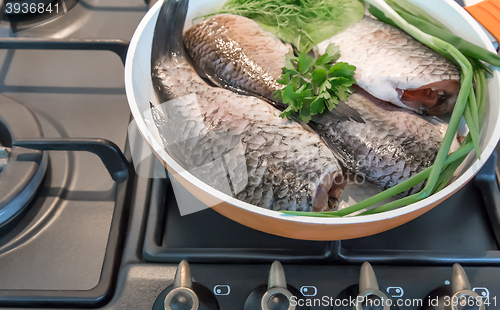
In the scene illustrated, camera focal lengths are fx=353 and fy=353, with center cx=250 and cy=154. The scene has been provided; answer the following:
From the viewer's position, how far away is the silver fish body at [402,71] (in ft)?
2.47

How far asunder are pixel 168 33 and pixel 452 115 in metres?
0.62

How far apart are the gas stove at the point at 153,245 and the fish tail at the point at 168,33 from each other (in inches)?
4.7

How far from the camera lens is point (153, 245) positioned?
691 millimetres

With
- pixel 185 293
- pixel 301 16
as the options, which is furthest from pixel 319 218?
pixel 301 16

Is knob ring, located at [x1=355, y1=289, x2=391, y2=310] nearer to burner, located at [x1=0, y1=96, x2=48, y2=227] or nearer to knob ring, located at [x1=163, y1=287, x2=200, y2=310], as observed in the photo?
knob ring, located at [x1=163, y1=287, x2=200, y2=310]

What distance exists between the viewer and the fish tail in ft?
2.62

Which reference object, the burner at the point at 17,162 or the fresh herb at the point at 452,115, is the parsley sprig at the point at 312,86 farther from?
the burner at the point at 17,162

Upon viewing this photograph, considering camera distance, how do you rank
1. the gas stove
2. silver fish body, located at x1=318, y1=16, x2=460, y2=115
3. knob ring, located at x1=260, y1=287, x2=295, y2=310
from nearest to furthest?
knob ring, located at x1=260, y1=287, x2=295, y2=310
the gas stove
silver fish body, located at x1=318, y1=16, x2=460, y2=115

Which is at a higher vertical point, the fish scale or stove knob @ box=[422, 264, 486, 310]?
the fish scale

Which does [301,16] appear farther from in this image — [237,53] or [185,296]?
[185,296]

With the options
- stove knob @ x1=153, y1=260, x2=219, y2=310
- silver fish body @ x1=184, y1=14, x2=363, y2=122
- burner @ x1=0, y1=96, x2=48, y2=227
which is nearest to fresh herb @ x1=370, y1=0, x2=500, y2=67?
silver fish body @ x1=184, y1=14, x2=363, y2=122

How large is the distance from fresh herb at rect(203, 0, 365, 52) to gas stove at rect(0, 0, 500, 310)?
367 mm

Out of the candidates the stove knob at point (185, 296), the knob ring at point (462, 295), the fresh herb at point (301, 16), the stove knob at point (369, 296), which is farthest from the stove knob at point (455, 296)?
the fresh herb at point (301, 16)

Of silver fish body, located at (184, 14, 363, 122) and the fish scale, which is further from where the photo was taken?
silver fish body, located at (184, 14, 363, 122)
